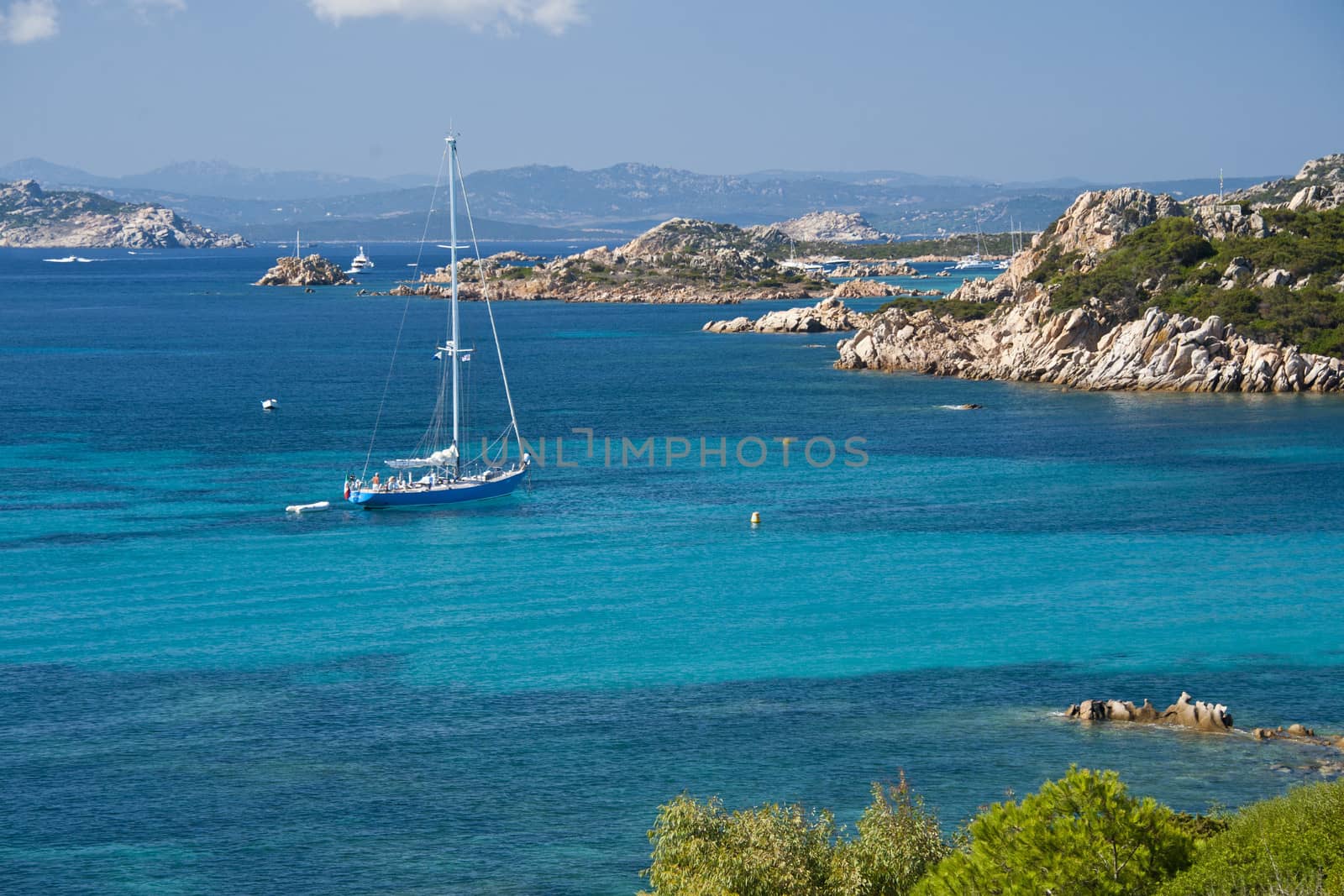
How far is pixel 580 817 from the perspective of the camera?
3170 centimetres

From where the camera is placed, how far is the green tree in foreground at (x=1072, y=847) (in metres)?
Answer: 20.5

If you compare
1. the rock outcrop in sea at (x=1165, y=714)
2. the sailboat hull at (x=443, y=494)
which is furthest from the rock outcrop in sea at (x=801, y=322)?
the rock outcrop in sea at (x=1165, y=714)

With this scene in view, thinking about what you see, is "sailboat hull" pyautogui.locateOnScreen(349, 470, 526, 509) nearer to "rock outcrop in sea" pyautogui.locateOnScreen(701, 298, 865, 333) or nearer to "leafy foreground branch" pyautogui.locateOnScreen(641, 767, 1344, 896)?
"leafy foreground branch" pyautogui.locateOnScreen(641, 767, 1344, 896)

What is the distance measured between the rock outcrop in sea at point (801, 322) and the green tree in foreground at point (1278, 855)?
129 meters

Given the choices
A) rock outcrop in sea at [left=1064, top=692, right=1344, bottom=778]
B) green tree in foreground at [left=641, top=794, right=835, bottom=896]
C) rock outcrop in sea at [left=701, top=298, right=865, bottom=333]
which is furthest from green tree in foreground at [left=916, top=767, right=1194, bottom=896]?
rock outcrop in sea at [left=701, top=298, right=865, bottom=333]

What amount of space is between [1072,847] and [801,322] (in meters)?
133

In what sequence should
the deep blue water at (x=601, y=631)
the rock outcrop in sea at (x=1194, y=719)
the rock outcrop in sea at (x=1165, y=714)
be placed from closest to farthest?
the deep blue water at (x=601, y=631), the rock outcrop in sea at (x=1194, y=719), the rock outcrop in sea at (x=1165, y=714)

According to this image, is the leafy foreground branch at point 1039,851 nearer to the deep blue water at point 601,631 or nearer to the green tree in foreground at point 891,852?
the green tree in foreground at point 891,852

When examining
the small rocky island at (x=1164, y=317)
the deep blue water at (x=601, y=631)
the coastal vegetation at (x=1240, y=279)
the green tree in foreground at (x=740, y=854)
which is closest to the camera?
the green tree in foreground at (x=740, y=854)

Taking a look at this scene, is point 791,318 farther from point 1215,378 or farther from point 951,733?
point 951,733

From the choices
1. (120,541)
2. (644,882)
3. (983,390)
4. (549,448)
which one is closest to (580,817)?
Answer: (644,882)

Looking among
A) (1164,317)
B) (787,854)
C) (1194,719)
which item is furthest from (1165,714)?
(1164,317)

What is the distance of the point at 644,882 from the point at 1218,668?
2085cm

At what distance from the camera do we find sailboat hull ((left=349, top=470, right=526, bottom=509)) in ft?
207
